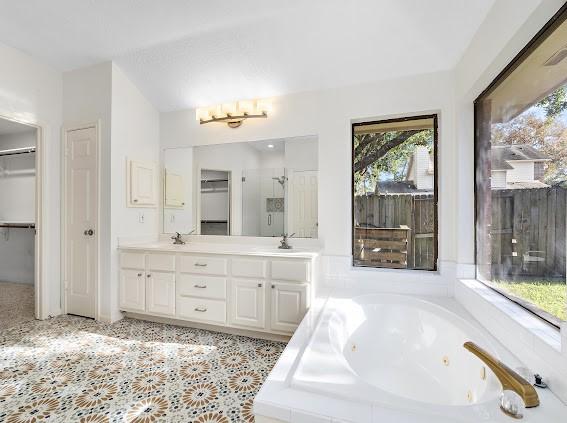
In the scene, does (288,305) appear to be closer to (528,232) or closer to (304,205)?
(304,205)

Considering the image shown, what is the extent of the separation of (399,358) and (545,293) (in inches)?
37.6

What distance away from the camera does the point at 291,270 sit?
2.25 metres

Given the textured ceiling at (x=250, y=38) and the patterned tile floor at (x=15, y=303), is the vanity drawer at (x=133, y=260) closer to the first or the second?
the patterned tile floor at (x=15, y=303)

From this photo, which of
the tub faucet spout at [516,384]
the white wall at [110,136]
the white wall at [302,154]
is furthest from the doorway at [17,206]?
the tub faucet spout at [516,384]

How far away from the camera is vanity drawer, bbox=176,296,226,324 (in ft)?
7.99

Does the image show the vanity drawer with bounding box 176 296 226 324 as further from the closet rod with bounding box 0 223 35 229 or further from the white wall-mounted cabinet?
the closet rod with bounding box 0 223 35 229

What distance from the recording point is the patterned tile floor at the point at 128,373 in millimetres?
1504

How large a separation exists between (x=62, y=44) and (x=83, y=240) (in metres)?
1.85

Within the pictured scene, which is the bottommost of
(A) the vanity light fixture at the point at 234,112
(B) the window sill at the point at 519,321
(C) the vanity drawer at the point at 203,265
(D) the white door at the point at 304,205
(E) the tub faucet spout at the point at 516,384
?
(E) the tub faucet spout at the point at 516,384

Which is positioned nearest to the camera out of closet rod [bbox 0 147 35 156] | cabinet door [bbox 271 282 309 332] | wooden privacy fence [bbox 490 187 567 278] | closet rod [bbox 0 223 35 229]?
wooden privacy fence [bbox 490 187 567 278]

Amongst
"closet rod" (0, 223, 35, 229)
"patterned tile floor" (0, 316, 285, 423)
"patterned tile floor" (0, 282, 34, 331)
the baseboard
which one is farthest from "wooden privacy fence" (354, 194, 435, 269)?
"closet rod" (0, 223, 35, 229)

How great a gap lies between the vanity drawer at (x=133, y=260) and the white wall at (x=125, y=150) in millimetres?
70

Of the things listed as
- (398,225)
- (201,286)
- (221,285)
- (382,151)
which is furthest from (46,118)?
(398,225)

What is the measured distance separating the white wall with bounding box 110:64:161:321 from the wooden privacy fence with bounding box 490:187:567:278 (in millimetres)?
3229
